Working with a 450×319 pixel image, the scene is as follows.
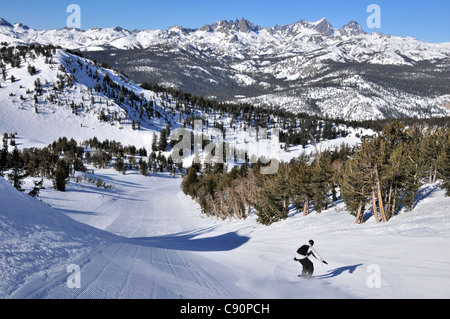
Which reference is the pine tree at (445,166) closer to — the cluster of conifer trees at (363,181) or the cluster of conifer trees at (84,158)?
the cluster of conifer trees at (363,181)

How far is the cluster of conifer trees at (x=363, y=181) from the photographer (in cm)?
2425

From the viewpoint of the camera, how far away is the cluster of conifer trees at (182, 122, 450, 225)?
24250mm

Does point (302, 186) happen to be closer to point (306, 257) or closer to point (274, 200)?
point (274, 200)

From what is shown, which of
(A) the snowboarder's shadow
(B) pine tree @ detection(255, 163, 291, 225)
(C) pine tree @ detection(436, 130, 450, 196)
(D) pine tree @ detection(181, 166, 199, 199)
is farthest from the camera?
(D) pine tree @ detection(181, 166, 199, 199)

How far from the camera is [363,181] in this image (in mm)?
23938

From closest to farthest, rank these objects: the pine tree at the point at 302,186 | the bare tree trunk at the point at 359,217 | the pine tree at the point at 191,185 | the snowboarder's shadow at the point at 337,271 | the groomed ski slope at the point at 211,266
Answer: the groomed ski slope at the point at 211,266 → the snowboarder's shadow at the point at 337,271 → the bare tree trunk at the point at 359,217 → the pine tree at the point at 302,186 → the pine tree at the point at 191,185

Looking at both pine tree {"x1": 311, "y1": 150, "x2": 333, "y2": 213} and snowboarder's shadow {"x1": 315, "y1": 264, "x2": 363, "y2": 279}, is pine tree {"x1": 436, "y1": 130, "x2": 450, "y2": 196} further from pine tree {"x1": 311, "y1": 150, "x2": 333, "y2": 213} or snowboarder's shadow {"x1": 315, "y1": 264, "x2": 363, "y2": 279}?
snowboarder's shadow {"x1": 315, "y1": 264, "x2": 363, "y2": 279}

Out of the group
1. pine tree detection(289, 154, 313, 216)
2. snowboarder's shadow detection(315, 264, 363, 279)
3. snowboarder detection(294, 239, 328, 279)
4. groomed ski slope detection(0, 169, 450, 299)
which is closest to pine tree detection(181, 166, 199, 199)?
pine tree detection(289, 154, 313, 216)

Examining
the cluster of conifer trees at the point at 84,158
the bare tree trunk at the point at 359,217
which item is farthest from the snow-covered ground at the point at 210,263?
the cluster of conifer trees at the point at 84,158
